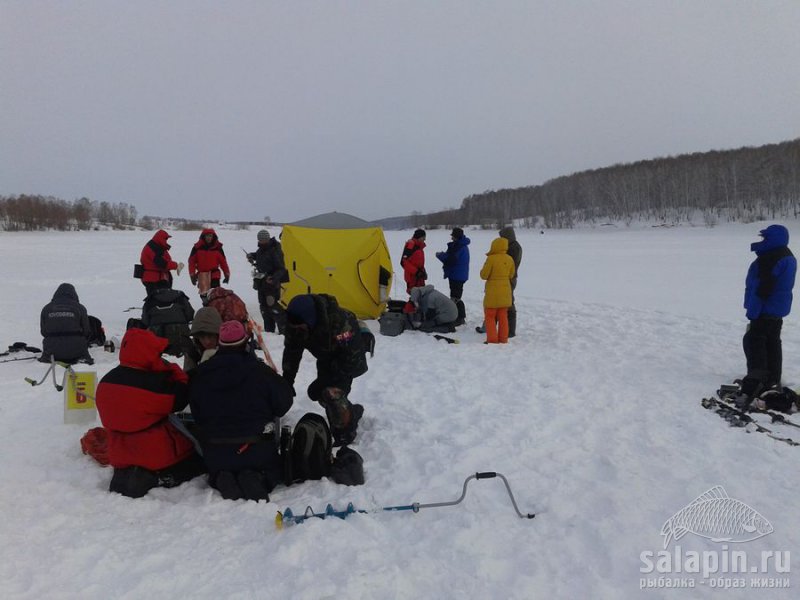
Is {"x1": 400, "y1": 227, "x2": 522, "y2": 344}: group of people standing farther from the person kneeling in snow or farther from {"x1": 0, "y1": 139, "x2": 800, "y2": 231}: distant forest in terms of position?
{"x1": 0, "y1": 139, "x2": 800, "y2": 231}: distant forest

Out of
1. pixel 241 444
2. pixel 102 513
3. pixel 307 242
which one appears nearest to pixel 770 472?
pixel 241 444

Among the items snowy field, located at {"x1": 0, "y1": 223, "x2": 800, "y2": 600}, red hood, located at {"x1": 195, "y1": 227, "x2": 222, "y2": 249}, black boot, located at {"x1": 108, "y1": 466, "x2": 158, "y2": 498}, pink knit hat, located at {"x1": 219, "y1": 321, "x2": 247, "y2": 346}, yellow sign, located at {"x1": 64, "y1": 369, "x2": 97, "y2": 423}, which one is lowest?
snowy field, located at {"x1": 0, "y1": 223, "x2": 800, "y2": 600}

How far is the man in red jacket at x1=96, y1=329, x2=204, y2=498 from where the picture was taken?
10.2ft

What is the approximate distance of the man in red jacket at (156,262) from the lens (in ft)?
25.3

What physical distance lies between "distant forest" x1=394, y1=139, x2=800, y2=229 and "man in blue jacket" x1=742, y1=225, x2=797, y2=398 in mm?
60876

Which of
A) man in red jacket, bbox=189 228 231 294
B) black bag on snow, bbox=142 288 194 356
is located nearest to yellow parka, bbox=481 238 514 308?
black bag on snow, bbox=142 288 194 356

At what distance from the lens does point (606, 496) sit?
314cm

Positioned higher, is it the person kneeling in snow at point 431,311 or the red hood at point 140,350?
the red hood at point 140,350

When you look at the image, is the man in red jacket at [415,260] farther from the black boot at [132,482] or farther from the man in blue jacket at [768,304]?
the black boot at [132,482]

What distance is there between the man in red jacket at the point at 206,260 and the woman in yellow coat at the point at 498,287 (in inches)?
181

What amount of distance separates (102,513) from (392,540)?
70.7 inches

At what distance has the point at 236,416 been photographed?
3.14 meters

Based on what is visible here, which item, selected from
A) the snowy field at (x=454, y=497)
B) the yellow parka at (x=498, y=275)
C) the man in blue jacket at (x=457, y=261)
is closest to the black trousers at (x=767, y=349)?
the snowy field at (x=454, y=497)

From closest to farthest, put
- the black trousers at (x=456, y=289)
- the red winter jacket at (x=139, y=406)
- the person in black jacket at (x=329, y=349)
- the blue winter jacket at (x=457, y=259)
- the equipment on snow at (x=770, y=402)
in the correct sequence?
the red winter jacket at (x=139, y=406) → the person in black jacket at (x=329, y=349) → the equipment on snow at (x=770, y=402) → the blue winter jacket at (x=457, y=259) → the black trousers at (x=456, y=289)
